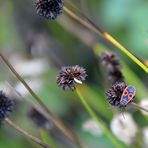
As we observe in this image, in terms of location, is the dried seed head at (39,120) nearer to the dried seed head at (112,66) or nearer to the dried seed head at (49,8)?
the dried seed head at (112,66)

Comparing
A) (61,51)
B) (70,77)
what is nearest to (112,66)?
(70,77)

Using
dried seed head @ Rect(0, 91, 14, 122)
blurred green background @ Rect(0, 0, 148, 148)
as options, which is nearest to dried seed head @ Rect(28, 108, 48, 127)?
dried seed head @ Rect(0, 91, 14, 122)

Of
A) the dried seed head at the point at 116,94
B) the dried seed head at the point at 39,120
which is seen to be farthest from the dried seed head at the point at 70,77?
the dried seed head at the point at 39,120

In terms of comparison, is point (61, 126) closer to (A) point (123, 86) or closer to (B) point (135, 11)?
(A) point (123, 86)

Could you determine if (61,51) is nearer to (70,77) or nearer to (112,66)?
(112,66)

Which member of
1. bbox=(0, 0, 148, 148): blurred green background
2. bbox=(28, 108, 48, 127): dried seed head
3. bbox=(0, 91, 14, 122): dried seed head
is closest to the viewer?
bbox=(0, 91, 14, 122): dried seed head

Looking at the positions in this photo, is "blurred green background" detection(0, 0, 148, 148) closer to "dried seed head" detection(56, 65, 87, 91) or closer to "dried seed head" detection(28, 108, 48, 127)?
"dried seed head" detection(28, 108, 48, 127)
